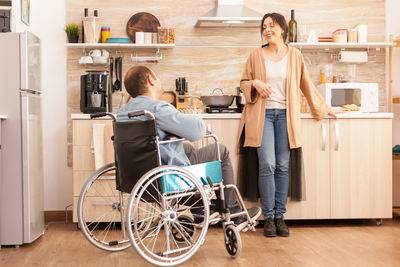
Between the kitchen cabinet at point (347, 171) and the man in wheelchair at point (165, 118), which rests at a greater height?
the man in wheelchair at point (165, 118)

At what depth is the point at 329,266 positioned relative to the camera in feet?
8.26

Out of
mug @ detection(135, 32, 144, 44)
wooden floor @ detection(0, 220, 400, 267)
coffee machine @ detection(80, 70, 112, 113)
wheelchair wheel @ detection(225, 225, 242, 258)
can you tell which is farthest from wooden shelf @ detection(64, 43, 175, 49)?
wheelchair wheel @ detection(225, 225, 242, 258)

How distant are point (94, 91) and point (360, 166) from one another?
6.58ft

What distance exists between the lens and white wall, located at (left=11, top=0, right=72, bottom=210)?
162 inches

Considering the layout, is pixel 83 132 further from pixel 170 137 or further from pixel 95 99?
pixel 170 137

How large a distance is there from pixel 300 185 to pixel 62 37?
2190 millimetres

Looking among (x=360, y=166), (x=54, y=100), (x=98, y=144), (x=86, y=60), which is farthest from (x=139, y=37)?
(x=360, y=166)

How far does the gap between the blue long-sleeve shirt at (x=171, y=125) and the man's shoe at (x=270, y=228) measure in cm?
100

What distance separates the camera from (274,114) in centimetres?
343

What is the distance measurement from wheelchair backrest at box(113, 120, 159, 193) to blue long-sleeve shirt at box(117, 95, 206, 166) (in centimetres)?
10

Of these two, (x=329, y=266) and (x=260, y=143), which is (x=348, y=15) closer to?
(x=260, y=143)

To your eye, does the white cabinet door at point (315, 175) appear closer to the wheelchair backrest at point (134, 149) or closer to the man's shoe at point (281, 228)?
the man's shoe at point (281, 228)

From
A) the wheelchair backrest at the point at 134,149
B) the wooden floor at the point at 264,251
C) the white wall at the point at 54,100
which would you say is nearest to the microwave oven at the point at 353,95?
the wooden floor at the point at 264,251

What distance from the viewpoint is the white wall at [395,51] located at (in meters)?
4.33
